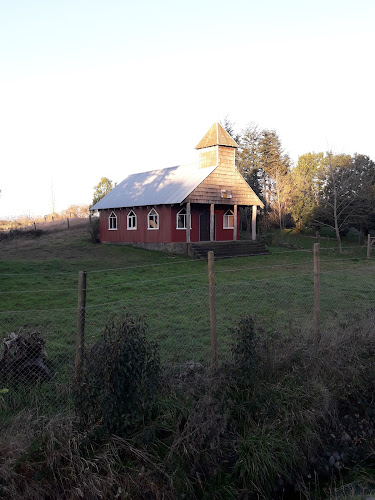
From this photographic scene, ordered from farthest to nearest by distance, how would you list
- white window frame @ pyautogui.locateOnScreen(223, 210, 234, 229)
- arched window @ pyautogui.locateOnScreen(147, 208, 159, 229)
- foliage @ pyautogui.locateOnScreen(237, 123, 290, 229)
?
foliage @ pyautogui.locateOnScreen(237, 123, 290, 229) → white window frame @ pyautogui.locateOnScreen(223, 210, 234, 229) → arched window @ pyautogui.locateOnScreen(147, 208, 159, 229)

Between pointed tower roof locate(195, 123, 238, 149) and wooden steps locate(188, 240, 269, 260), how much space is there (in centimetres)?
620

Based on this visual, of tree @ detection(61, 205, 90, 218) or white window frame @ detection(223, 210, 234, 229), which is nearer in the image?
white window frame @ detection(223, 210, 234, 229)

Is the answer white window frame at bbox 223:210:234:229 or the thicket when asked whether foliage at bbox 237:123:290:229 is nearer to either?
white window frame at bbox 223:210:234:229

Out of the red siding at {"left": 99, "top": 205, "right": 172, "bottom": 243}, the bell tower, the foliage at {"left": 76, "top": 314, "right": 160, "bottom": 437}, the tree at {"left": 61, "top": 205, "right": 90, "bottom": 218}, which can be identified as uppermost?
the bell tower

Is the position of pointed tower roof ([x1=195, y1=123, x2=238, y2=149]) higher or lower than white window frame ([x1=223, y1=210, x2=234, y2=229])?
higher

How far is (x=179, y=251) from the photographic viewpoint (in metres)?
24.8

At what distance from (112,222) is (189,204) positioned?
788 cm

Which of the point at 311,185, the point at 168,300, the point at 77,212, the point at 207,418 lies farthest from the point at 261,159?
the point at 207,418

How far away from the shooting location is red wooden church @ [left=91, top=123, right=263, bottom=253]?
82.1ft

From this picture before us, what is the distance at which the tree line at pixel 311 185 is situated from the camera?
1129 inches

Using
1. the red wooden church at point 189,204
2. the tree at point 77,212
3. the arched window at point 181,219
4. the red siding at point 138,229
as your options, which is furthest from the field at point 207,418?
the tree at point 77,212

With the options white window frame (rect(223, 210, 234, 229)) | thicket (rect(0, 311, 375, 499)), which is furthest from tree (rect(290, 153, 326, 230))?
thicket (rect(0, 311, 375, 499))

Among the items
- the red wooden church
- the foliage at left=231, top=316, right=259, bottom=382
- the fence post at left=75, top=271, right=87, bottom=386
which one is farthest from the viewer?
the red wooden church

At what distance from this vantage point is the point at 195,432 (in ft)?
14.8
